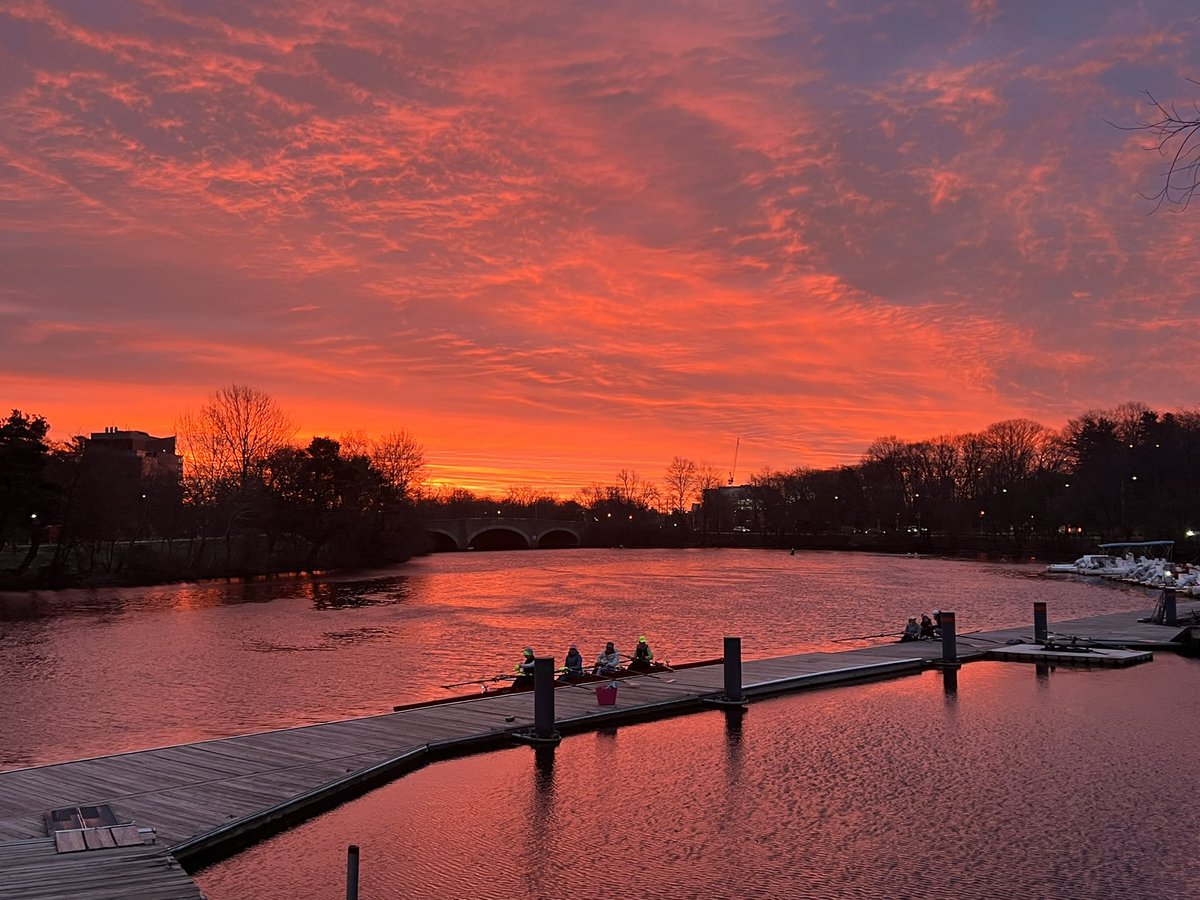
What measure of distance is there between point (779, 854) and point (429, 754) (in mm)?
7377

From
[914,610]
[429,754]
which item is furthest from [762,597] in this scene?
[429,754]

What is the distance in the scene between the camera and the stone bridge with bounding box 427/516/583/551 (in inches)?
6452

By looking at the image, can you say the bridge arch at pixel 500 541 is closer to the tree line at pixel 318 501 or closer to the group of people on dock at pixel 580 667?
the tree line at pixel 318 501

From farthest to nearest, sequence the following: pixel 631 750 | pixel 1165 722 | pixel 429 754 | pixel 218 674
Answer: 1. pixel 218 674
2. pixel 1165 722
3. pixel 631 750
4. pixel 429 754

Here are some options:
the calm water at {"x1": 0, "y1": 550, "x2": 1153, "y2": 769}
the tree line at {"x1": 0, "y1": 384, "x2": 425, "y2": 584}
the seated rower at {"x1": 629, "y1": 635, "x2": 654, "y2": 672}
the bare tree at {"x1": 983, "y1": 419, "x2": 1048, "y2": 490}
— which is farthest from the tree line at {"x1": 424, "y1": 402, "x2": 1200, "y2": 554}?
the seated rower at {"x1": 629, "y1": 635, "x2": 654, "y2": 672}

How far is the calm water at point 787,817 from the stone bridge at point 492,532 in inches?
5143

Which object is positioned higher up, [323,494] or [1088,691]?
[323,494]

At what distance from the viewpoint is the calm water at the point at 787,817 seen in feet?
40.3

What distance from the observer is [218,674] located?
1368 inches

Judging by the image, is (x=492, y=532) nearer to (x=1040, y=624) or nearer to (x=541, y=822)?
(x=1040, y=624)

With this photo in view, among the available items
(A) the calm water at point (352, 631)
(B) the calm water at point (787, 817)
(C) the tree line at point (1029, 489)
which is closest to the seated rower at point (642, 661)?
(B) the calm water at point (787, 817)

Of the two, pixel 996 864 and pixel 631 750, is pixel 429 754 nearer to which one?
pixel 631 750

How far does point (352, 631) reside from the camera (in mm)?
48562

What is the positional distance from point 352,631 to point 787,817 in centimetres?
3708
